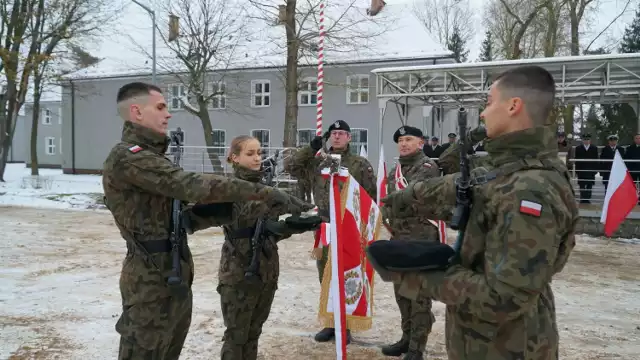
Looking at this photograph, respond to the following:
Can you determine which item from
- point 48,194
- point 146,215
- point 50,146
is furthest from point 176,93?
point 146,215

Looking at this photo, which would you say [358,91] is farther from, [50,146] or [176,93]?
[50,146]

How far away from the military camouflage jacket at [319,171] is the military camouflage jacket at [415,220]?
46cm

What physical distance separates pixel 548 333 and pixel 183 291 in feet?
6.40

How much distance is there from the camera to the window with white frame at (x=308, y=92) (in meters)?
25.6

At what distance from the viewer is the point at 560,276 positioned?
26.1ft

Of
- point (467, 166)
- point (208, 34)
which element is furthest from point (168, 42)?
point (467, 166)

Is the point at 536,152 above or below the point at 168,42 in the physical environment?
below

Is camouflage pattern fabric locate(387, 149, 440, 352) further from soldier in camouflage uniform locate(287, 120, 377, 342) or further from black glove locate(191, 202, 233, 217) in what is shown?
black glove locate(191, 202, 233, 217)

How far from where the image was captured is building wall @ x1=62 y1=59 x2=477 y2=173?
24.1 meters

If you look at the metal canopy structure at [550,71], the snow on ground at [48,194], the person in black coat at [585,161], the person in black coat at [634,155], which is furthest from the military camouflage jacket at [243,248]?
the snow on ground at [48,194]

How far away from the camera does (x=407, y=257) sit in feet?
6.25

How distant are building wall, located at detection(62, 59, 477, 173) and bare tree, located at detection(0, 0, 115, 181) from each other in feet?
18.6

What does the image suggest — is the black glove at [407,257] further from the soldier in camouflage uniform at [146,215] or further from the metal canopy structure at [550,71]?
the metal canopy structure at [550,71]

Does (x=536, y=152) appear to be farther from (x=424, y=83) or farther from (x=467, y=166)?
(x=424, y=83)
